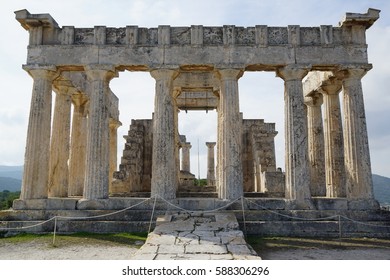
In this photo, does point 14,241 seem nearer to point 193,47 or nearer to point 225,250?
point 225,250

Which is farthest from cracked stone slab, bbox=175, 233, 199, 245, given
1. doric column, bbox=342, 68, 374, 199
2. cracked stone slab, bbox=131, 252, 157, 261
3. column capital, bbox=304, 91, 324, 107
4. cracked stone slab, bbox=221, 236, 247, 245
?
column capital, bbox=304, 91, 324, 107

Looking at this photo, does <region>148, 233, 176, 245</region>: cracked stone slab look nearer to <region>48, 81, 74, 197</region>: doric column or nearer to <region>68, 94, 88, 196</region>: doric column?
<region>48, 81, 74, 197</region>: doric column

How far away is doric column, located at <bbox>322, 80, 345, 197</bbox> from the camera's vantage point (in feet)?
63.7

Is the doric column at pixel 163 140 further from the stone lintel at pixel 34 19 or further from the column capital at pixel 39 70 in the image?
the stone lintel at pixel 34 19

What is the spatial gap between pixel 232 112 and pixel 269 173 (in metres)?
6.49

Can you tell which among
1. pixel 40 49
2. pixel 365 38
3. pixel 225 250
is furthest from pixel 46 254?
pixel 365 38

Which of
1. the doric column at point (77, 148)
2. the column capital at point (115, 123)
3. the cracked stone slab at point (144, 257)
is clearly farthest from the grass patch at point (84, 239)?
the column capital at point (115, 123)

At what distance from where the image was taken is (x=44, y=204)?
16.2 meters

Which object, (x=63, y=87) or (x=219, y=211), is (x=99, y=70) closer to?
(x=63, y=87)

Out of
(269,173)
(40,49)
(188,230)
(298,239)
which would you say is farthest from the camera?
(269,173)

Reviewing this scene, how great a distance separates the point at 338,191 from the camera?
19.3 metres

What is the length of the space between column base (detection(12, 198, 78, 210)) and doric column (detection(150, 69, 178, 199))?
11.8 ft

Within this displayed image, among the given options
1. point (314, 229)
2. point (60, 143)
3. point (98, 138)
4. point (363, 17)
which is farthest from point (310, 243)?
point (60, 143)

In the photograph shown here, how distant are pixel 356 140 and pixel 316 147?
432cm
